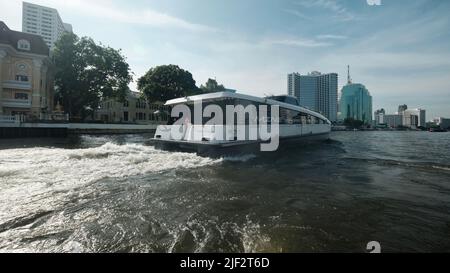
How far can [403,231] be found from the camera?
3432mm

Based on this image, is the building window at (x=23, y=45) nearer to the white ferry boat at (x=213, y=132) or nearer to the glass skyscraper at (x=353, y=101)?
the white ferry boat at (x=213, y=132)

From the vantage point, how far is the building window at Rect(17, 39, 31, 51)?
96.8ft

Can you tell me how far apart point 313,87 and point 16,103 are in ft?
174

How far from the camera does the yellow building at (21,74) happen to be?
28.2 m

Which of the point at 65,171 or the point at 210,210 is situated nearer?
the point at 210,210

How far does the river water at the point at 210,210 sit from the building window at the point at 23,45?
3172 centimetres

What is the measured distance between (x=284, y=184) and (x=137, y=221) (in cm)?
377

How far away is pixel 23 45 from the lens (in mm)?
29750

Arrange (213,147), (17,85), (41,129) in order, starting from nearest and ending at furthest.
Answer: (213,147), (41,129), (17,85)

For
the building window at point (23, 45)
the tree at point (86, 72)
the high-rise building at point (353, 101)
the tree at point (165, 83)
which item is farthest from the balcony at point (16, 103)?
the high-rise building at point (353, 101)

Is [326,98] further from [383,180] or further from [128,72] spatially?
[383,180]

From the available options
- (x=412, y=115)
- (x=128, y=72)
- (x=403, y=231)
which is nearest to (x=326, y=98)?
(x=128, y=72)

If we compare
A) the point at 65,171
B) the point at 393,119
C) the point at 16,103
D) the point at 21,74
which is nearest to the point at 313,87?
the point at 21,74

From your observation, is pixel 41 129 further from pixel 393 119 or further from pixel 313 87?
pixel 393 119
